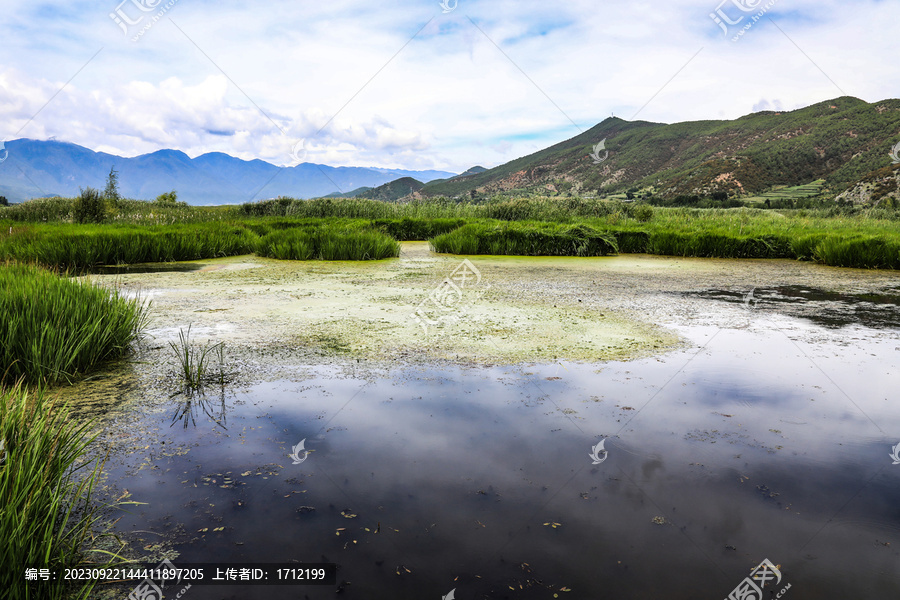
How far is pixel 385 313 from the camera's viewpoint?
5949 mm

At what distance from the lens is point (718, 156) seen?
106 meters

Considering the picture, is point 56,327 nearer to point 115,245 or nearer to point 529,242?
point 115,245

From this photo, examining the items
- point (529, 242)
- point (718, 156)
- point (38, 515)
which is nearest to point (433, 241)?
point (529, 242)

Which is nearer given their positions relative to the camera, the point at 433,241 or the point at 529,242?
the point at 529,242

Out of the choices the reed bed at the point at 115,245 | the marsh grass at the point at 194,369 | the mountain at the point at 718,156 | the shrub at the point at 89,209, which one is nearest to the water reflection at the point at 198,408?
the marsh grass at the point at 194,369

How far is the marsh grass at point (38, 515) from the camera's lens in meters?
1.46

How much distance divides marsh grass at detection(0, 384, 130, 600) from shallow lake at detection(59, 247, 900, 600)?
17 centimetres

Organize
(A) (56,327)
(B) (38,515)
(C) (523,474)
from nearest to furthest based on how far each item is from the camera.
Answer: (B) (38,515), (C) (523,474), (A) (56,327)

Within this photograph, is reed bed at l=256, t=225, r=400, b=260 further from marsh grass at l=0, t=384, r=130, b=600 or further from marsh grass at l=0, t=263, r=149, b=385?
marsh grass at l=0, t=384, r=130, b=600

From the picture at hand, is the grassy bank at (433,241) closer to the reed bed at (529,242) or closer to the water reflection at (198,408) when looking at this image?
the reed bed at (529,242)

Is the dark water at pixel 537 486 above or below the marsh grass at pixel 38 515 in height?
below

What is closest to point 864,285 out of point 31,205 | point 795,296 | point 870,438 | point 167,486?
point 795,296

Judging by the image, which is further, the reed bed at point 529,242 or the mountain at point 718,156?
the mountain at point 718,156

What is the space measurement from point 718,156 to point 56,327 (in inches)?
4696
